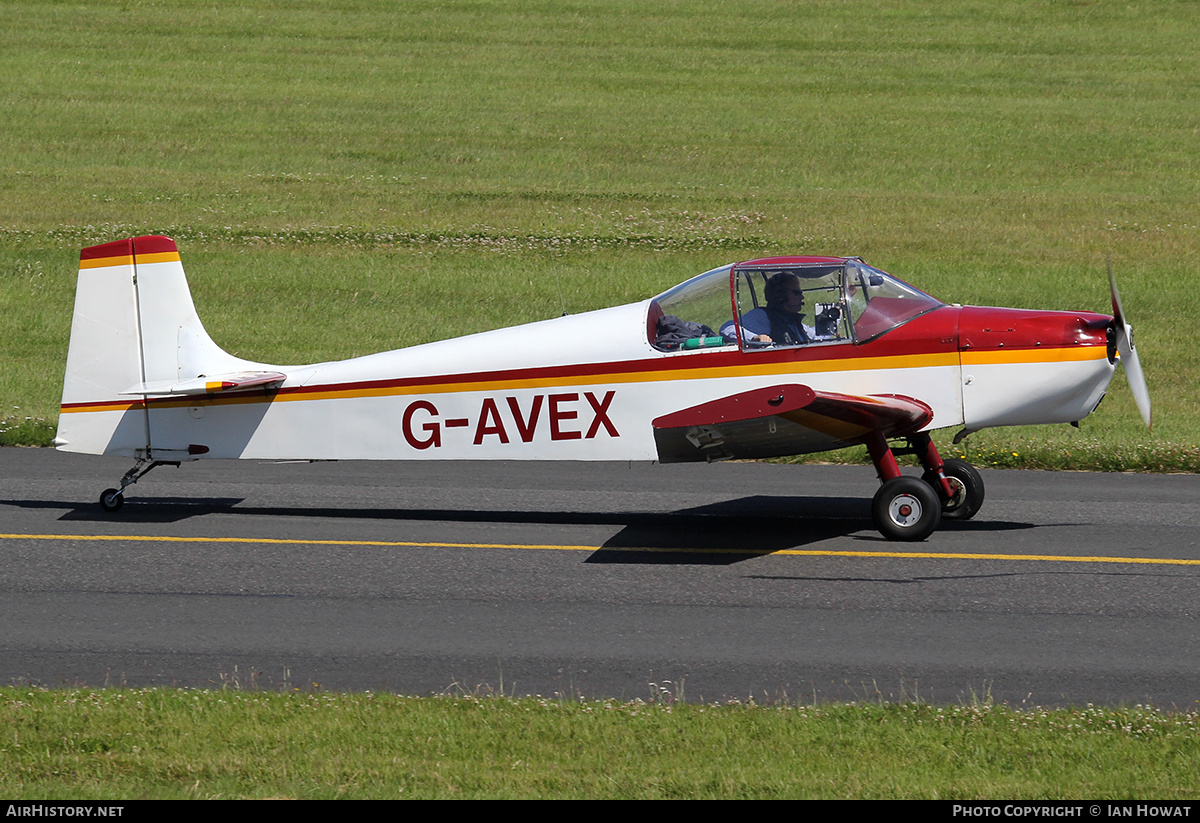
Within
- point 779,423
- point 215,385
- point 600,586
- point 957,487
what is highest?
point 215,385

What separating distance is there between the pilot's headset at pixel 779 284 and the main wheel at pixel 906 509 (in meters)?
1.61

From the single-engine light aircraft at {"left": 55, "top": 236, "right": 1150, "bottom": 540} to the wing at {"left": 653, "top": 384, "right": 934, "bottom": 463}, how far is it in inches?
0.7

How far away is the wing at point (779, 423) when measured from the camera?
349 inches

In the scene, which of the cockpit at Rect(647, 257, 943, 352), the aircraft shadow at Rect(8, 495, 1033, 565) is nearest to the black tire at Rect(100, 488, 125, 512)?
the aircraft shadow at Rect(8, 495, 1033, 565)

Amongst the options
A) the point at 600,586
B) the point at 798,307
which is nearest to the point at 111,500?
the point at 600,586

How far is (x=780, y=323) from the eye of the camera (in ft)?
31.6

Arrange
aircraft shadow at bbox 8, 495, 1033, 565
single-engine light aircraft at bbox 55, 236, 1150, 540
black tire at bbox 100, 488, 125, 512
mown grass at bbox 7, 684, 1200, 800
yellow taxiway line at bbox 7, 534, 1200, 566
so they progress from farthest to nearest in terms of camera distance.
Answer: black tire at bbox 100, 488, 125, 512
aircraft shadow at bbox 8, 495, 1033, 565
single-engine light aircraft at bbox 55, 236, 1150, 540
yellow taxiway line at bbox 7, 534, 1200, 566
mown grass at bbox 7, 684, 1200, 800

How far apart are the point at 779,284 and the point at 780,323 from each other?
0.96 ft

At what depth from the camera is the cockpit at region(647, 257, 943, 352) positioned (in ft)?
31.5

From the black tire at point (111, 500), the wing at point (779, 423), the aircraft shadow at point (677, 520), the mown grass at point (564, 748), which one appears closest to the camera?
the mown grass at point (564, 748)

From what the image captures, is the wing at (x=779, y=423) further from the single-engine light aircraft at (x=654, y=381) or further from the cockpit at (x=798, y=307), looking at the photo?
the cockpit at (x=798, y=307)

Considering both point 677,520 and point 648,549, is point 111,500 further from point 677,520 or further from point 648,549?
point 677,520

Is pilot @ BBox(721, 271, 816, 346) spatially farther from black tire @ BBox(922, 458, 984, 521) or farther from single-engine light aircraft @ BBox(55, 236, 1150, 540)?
black tire @ BBox(922, 458, 984, 521)

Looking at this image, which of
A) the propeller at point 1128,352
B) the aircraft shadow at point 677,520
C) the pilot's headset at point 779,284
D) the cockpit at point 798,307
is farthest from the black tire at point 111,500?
the propeller at point 1128,352
